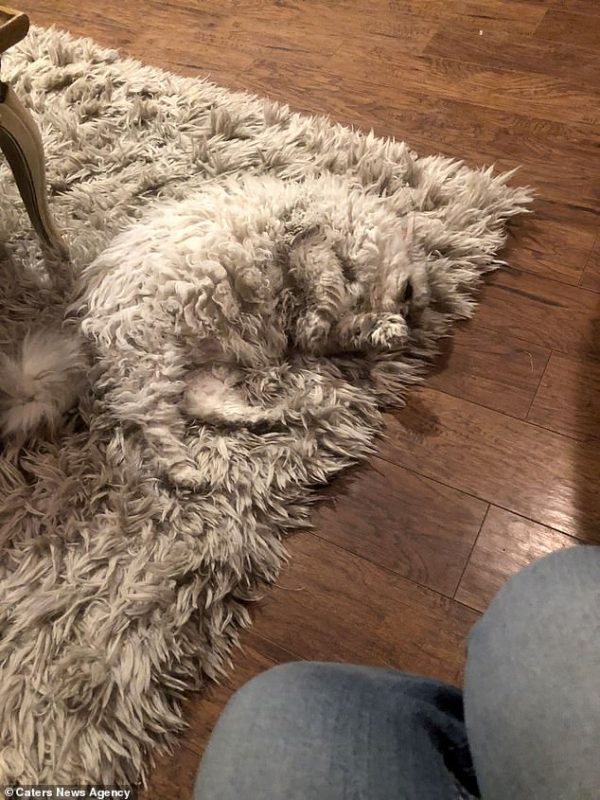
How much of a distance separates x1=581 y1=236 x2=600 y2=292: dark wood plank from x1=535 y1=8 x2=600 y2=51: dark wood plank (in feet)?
2.66

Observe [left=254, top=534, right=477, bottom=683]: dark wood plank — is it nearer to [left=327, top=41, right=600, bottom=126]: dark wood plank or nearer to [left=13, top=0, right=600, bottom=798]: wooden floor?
[left=13, top=0, right=600, bottom=798]: wooden floor

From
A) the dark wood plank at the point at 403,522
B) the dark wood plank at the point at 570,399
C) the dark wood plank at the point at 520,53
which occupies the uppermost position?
the dark wood plank at the point at 520,53

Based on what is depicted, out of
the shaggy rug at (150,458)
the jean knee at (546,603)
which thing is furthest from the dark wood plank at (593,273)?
→ the jean knee at (546,603)

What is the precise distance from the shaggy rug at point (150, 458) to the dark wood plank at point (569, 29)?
2.22 ft

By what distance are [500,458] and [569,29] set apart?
4.76ft

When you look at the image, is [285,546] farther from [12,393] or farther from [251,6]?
[251,6]

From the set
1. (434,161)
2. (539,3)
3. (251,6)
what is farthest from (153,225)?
(539,3)

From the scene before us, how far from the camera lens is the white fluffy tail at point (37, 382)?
105 cm

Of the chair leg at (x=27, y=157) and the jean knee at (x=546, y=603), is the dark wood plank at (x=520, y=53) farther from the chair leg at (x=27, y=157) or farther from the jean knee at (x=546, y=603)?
the jean knee at (x=546, y=603)

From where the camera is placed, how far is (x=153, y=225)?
3.96 feet

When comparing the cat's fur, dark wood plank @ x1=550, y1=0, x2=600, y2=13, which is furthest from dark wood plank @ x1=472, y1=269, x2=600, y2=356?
dark wood plank @ x1=550, y1=0, x2=600, y2=13

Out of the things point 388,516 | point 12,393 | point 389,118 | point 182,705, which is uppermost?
point 389,118

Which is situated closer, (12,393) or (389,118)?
(12,393)

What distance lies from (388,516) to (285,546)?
18cm
